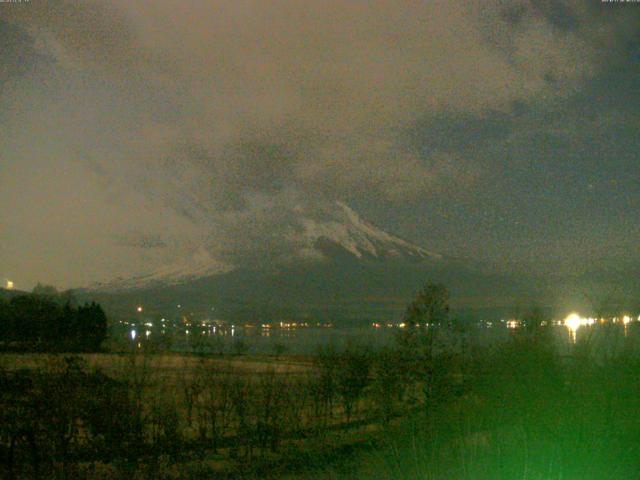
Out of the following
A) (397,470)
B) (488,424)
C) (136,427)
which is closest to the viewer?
(397,470)

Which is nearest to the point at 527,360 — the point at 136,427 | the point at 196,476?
the point at 196,476

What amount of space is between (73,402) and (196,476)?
1.95m

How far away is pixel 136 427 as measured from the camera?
1076 cm

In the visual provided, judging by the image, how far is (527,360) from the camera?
794 centimetres

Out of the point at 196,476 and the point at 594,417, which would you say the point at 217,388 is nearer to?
the point at 196,476

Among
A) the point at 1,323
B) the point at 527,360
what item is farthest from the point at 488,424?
the point at 1,323

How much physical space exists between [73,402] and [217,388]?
12.6 ft

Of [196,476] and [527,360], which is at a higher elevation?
[527,360]

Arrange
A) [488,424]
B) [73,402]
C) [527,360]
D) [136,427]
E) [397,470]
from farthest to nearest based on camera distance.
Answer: [136,427] → [73,402] → [527,360] → [488,424] → [397,470]

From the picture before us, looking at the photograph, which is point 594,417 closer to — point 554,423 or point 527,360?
point 554,423

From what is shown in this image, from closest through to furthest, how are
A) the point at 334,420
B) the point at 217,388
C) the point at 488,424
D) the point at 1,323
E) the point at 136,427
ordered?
the point at 488,424 → the point at 136,427 → the point at 217,388 → the point at 334,420 → the point at 1,323

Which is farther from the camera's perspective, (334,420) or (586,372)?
(334,420)

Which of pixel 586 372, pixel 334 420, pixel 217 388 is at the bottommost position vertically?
pixel 334 420

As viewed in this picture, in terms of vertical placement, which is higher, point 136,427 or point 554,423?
point 554,423
